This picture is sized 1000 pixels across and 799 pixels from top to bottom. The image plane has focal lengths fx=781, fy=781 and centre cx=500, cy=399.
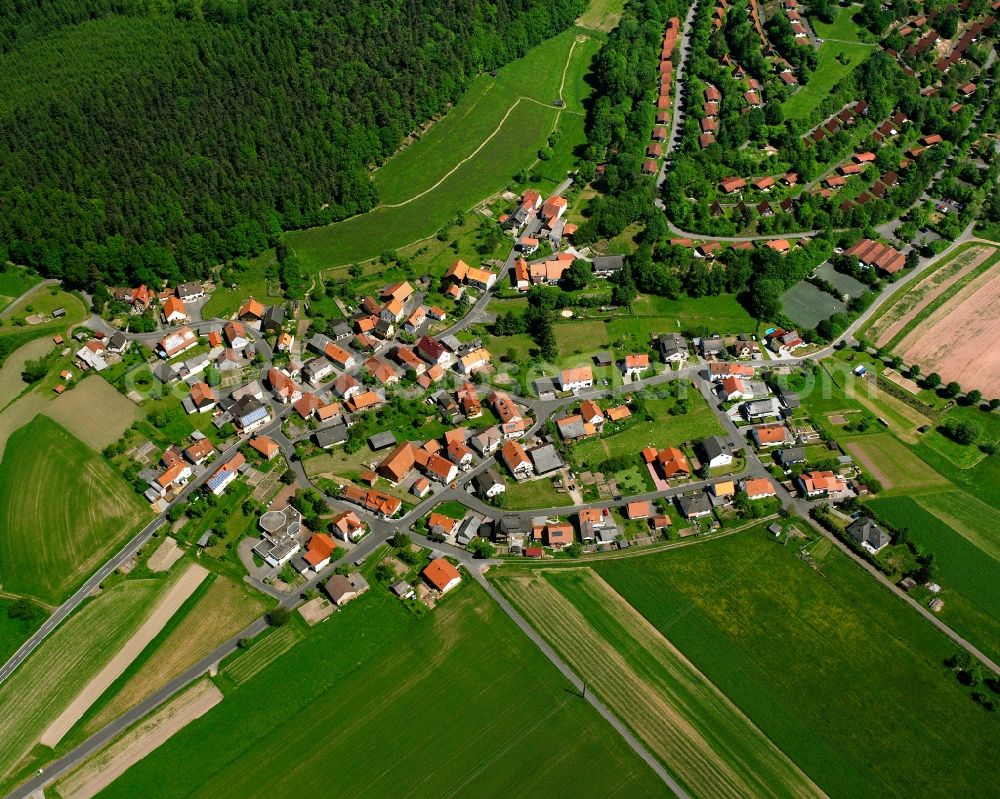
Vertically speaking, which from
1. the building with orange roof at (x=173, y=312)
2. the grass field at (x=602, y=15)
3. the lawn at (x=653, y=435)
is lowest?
the lawn at (x=653, y=435)

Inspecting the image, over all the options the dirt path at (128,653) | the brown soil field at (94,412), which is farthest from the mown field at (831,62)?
the dirt path at (128,653)

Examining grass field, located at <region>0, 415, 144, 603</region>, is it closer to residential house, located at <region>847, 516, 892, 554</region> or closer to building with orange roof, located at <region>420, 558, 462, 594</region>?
building with orange roof, located at <region>420, 558, 462, 594</region>

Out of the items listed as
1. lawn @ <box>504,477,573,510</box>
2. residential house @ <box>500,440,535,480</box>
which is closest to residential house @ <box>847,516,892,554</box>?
lawn @ <box>504,477,573,510</box>

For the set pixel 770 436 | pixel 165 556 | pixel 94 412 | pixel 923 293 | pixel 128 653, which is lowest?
pixel 128 653

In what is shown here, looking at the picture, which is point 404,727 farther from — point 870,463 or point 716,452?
point 870,463

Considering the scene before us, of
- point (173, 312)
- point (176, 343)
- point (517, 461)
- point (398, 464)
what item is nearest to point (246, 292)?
point (173, 312)

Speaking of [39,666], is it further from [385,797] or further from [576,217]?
[576,217]

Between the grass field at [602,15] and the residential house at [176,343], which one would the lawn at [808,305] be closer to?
the residential house at [176,343]

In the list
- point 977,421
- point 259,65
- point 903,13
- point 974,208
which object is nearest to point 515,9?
point 259,65
